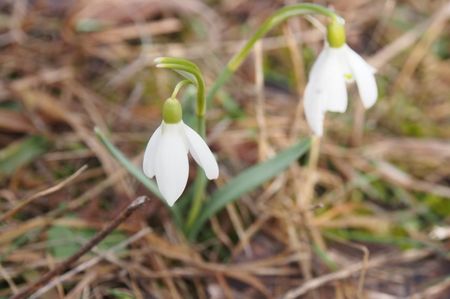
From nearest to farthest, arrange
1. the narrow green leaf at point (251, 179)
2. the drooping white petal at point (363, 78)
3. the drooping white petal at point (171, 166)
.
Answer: the drooping white petal at point (171, 166)
the drooping white petal at point (363, 78)
the narrow green leaf at point (251, 179)

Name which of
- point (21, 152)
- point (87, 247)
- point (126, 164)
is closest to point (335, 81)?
point (126, 164)

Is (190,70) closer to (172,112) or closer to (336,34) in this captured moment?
(172,112)

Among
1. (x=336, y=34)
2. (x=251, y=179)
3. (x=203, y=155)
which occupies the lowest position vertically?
(x=251, y=179)

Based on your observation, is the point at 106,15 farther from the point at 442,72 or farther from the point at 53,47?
the point at 442,72

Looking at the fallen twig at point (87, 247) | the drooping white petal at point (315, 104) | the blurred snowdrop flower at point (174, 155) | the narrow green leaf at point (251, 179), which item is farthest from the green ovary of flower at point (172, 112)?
the narrow green leaf at point (251, 179)

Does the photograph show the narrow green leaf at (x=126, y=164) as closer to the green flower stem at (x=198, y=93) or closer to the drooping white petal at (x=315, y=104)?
the green flower stem at (x=198, y=93)

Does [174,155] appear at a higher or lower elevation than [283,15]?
lower

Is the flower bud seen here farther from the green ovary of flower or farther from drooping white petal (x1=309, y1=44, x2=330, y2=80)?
the green ovary of flower

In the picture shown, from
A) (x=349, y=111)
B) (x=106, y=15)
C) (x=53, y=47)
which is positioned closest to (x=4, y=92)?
(x=53, y=47)
